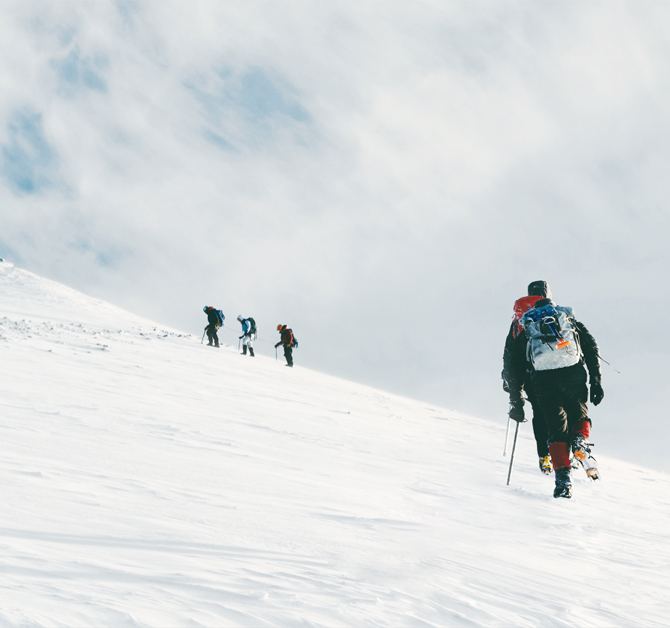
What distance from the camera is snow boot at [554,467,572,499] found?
15.8 feet

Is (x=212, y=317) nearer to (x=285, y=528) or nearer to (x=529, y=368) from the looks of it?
(x=529, y=368)

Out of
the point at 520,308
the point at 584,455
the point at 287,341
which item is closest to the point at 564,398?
the point at 584,455

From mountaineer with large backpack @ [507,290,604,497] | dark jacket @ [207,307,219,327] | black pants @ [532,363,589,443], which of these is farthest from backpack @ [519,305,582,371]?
dark jacket @ [207,307,219,327]

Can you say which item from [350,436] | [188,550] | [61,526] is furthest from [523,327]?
[61,526]

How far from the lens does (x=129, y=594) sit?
2.05 metres

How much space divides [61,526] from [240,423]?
13.4 feet

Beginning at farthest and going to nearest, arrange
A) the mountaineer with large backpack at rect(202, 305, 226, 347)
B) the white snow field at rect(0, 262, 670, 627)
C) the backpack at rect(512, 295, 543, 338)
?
the mountaineer with large backpack at rect(202, 305, 226, 347)
the backpack at rect(512, 295, 543, 338)
the white snow field at rect(0, 262, 670, 627)

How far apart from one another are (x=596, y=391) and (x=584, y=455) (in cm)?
72

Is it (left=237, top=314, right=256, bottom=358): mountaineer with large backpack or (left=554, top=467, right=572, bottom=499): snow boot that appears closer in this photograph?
(left=554, top=467, right=572, bottom=499): snow boot

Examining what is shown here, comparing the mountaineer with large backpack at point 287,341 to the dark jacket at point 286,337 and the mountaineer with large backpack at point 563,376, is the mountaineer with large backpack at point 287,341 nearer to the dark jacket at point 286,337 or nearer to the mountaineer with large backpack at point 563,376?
the dark jacket at point 286,337

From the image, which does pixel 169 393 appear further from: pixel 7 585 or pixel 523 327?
pixel 7 585

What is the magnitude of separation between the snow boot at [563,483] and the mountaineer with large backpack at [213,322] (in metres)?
17.2

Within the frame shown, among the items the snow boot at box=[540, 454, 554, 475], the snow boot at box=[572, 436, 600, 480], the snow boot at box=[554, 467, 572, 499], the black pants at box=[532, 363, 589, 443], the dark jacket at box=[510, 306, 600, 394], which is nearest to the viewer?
the snow boot at box=[554, 467, 572, 499]

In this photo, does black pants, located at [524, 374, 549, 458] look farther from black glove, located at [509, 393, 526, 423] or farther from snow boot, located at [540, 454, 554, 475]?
black glove, located at [509, 393, 526, 423]
